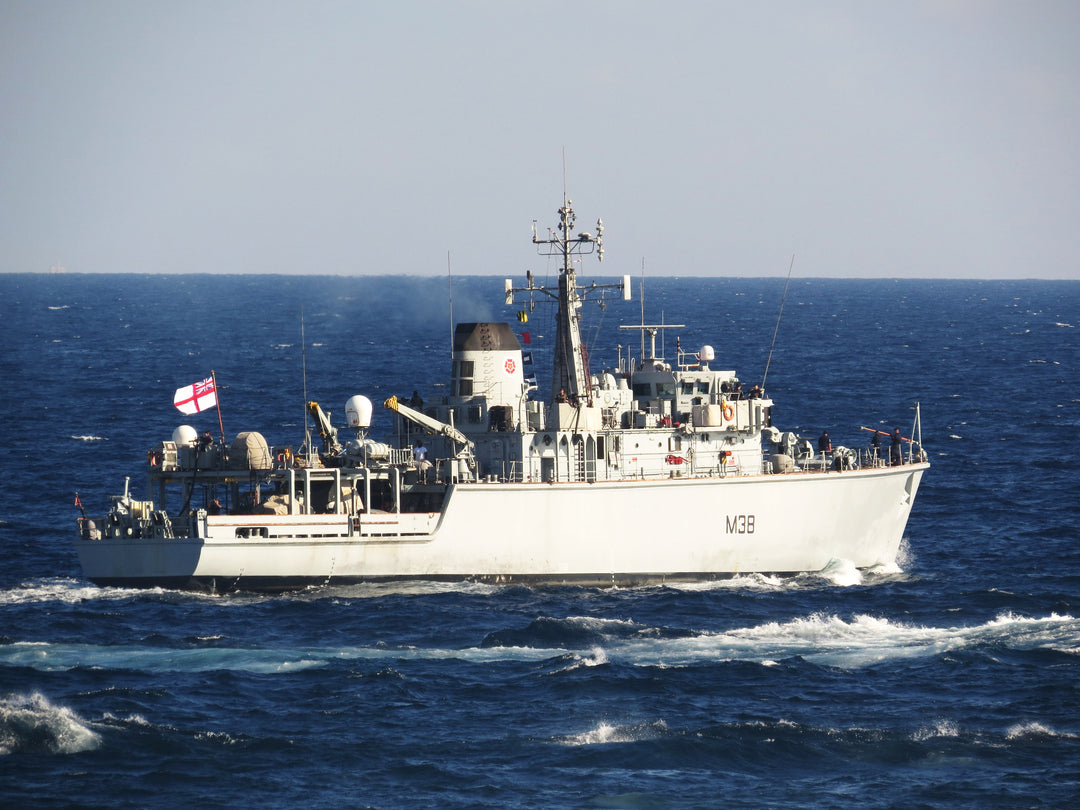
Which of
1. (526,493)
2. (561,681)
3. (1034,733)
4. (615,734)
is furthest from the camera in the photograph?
(526,493)

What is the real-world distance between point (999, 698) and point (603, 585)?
14823mm

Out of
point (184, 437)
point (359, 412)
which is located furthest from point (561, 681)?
point (184, 437)

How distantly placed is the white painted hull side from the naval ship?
0.16ft

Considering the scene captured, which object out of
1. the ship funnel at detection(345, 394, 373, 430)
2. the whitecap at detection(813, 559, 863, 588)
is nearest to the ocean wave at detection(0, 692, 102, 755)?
the ship funnel at detection(345, 394, 373, 430)

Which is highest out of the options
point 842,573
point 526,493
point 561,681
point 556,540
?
point 526,493

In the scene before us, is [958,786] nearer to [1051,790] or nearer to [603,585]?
[1051,790]

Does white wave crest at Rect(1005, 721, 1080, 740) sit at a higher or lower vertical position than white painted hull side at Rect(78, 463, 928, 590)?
lower

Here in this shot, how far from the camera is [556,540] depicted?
46281mm

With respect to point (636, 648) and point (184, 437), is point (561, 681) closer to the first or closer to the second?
point (636, 648)

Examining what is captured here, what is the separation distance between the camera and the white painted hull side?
43875mm

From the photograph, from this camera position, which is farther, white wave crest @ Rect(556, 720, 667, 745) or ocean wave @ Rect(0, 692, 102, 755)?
white wave crest @ Rect(556, 720, 667, 745)

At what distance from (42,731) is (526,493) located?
1802 centimetres

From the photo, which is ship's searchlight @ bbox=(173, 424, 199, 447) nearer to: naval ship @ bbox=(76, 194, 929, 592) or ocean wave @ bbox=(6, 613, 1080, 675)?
naval ship @ bbox=(76, 194, 929, 592)

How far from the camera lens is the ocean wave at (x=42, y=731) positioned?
102 feet
